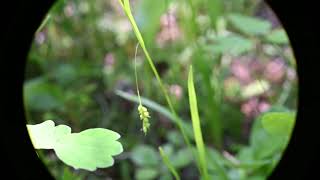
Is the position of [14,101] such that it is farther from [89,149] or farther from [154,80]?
[154,80]

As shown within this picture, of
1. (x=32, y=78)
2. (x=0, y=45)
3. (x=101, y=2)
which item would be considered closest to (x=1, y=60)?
(x=0, y=45)

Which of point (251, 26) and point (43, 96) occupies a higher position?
point (251, 26)

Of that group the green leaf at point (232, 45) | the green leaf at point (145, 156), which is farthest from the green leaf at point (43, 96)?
the green leaf at point (232, 45)

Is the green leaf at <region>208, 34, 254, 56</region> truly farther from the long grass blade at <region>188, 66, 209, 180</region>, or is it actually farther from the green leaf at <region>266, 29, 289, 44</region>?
the long grass blade at <region>188, 66, 209, 180</region>

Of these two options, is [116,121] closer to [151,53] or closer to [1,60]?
[151,53]

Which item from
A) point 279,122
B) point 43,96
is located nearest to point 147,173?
point 43,96
